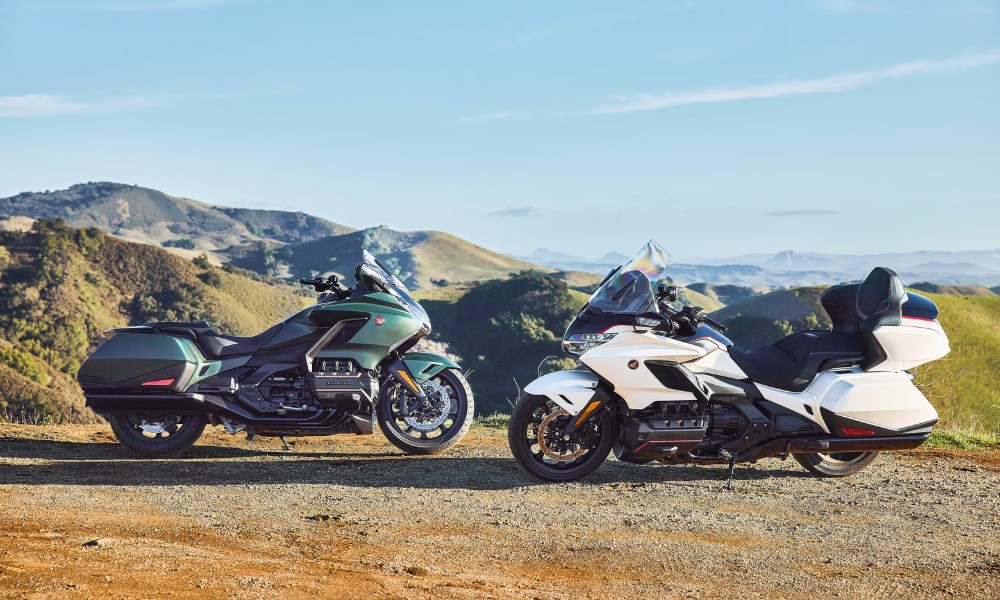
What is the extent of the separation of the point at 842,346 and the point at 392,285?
4192mm

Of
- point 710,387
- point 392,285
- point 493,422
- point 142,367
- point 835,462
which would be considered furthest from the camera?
point 493,422

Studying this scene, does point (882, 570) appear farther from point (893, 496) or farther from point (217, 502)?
point (217, 502)

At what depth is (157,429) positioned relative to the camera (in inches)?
380

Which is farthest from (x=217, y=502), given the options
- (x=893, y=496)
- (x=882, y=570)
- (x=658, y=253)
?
(x=893, y=496)

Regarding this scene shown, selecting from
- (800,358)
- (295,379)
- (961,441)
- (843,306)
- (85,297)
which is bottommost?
(85,297)

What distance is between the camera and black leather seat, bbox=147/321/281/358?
9.63 m

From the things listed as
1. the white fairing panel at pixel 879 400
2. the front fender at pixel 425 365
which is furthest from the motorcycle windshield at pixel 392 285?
the white fairing panel at pixel 879 400

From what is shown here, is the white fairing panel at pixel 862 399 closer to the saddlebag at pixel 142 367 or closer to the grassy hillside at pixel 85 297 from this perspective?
the saddlebag at pixel 142 367

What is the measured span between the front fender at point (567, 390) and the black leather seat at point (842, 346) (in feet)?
4.28

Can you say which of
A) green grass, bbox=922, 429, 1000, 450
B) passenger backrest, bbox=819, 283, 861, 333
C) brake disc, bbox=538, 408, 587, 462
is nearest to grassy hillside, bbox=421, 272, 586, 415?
green grass, bbox=922, 429, 1000, 450

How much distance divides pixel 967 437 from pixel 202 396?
27.4 feet

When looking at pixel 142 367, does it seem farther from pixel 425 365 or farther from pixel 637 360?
pixel 637 360

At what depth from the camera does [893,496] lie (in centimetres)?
808

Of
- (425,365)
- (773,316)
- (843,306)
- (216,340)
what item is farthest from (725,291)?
(216,340)
